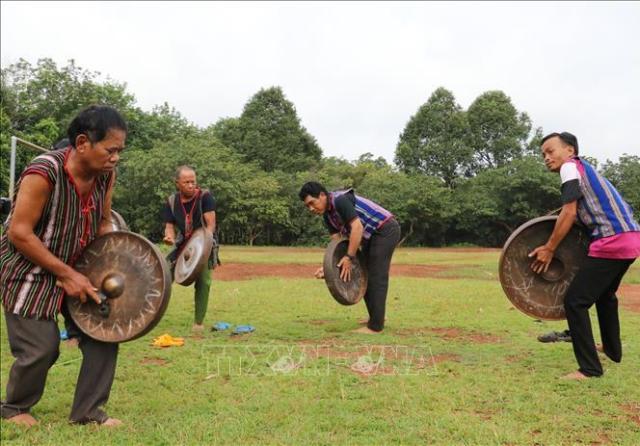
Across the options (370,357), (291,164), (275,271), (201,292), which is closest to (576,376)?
Result: (370,357)

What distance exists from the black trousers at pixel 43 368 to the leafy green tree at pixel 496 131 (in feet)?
171

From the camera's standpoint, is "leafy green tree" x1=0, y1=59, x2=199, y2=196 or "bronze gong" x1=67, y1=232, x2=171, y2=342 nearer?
"bronze gong" x1=67, y1=232, x2=171, y2=342

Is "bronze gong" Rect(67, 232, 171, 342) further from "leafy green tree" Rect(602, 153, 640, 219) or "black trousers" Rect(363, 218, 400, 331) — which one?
"leafy green tree" Rect(602, 153, 640, 219)

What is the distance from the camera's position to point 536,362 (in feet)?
21.1

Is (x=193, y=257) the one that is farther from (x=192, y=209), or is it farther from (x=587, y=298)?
(x=587, y=298)

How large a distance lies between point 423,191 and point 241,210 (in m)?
13.0

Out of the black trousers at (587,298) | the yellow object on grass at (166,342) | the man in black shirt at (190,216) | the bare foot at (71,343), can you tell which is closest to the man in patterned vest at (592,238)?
the black trousers at (587,298)

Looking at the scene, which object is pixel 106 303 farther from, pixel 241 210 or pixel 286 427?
pixel 241 210

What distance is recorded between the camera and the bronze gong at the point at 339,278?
7777mm

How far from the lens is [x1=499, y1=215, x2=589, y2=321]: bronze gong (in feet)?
20.3

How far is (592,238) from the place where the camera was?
578 cm

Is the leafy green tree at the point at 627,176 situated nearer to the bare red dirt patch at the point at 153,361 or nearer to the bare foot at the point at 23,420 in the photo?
the bare red dirt patch at the point at 153,361

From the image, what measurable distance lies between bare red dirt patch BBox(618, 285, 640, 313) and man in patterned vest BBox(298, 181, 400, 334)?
A: 550cm

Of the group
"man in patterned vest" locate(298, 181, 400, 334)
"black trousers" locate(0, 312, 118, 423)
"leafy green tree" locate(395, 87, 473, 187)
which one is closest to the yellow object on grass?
"man in patterned vest" locate(298, 181, 400, 334)
